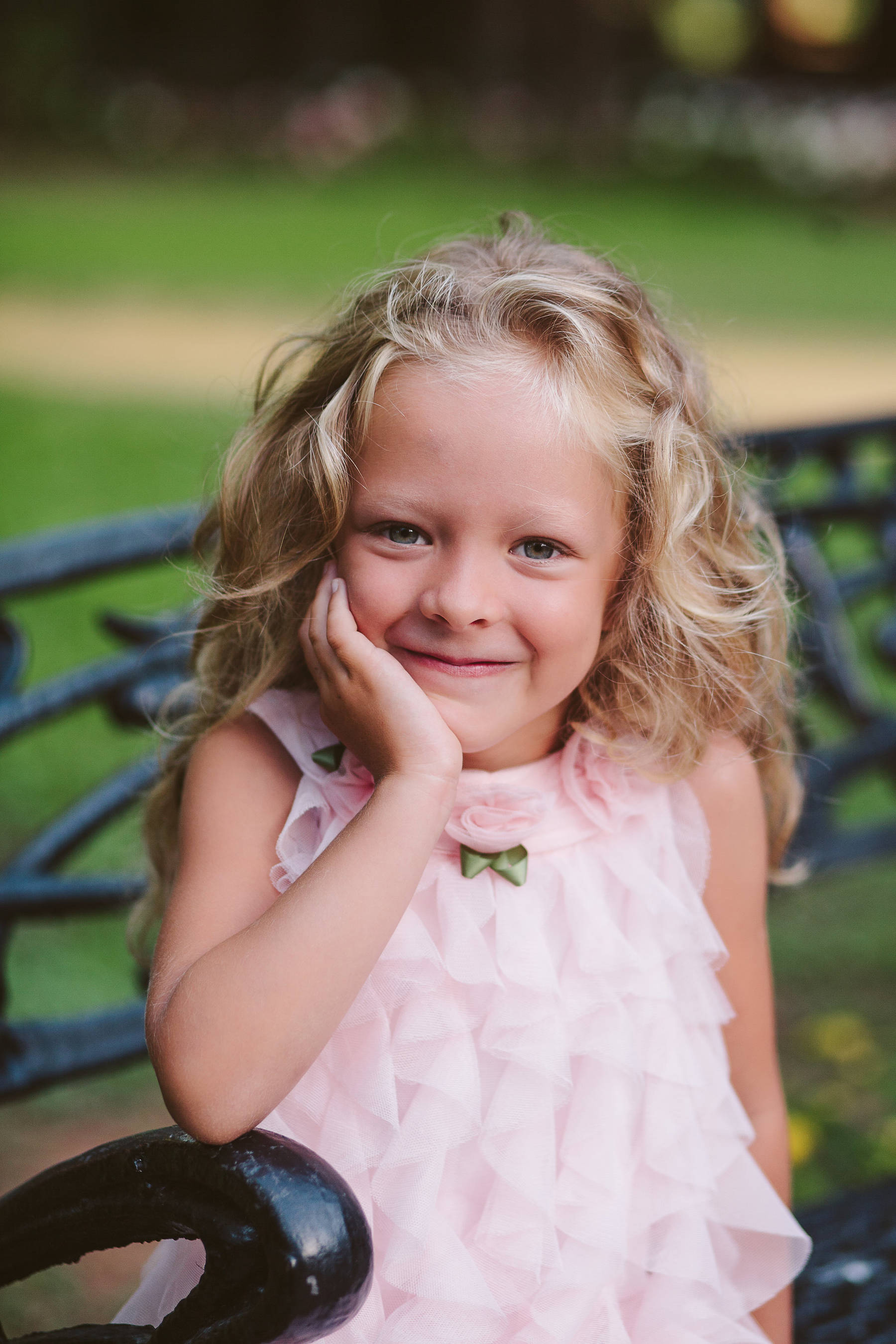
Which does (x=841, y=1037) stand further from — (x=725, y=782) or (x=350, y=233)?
(x=350, y=233)

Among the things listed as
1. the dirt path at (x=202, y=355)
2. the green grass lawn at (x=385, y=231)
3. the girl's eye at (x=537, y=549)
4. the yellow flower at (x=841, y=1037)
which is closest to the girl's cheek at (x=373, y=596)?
the girl's eye at (x=537, y=549)

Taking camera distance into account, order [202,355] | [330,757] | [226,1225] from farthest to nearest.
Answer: [202,355], [330,757], [226,1225]

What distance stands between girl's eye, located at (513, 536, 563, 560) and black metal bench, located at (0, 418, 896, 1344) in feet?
1.50

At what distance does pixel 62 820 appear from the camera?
2.11 meters

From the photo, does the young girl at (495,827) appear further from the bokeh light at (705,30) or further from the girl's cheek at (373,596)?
the bokeh light at (705,30)

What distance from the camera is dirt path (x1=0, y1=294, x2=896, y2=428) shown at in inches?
298

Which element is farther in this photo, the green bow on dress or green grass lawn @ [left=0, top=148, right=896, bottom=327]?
green grass lawn @ [left=0, top=148, right=896, bottom=327]

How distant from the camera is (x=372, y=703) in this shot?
1402 millimetres

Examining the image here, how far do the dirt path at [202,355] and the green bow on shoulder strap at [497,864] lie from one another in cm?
574

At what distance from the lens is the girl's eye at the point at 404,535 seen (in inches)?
55.5

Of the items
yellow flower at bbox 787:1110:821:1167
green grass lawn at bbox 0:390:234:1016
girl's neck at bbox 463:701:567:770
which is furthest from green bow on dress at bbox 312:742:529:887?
yellow flower at bbox 787:1110:821:1167

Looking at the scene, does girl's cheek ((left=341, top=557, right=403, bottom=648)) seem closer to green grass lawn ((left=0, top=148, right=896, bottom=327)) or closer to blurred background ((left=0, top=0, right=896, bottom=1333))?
blurred background ((left=0, top=0, right=896, bottom=1333))

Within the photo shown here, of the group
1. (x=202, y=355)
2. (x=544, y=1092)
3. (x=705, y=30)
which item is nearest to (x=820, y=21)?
(x=705, y=30)

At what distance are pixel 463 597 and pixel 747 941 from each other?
0.61 metres
